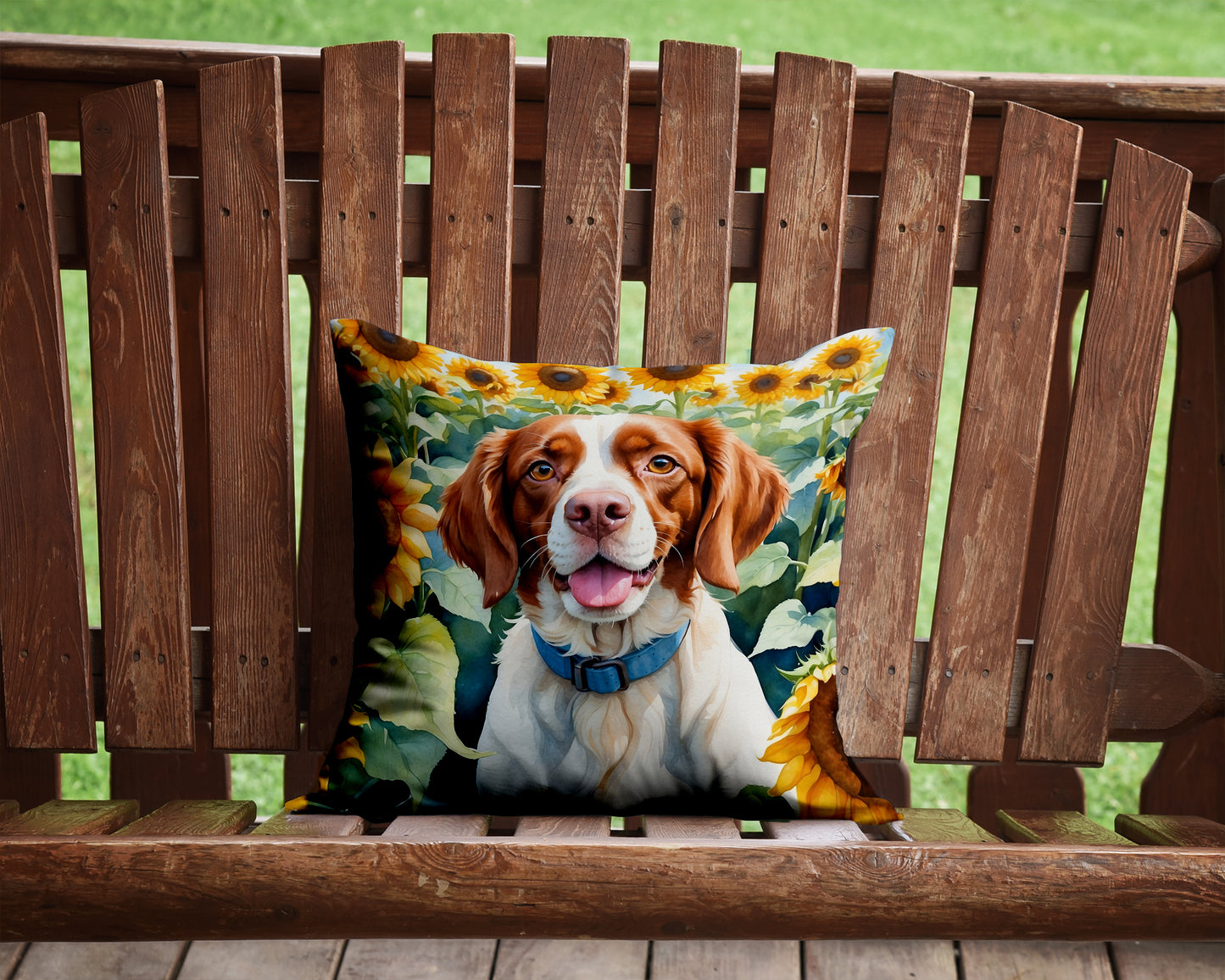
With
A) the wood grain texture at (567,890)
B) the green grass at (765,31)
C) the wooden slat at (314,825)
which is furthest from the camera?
the green grass at (765,31)

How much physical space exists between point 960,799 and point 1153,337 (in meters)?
1.49

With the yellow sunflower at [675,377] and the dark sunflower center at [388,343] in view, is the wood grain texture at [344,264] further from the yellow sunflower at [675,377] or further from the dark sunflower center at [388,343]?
the yellow sunflower at [675,377]

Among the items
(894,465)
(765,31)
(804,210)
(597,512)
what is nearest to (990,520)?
(894,465)

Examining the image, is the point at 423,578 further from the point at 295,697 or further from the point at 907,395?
the point at 907,395

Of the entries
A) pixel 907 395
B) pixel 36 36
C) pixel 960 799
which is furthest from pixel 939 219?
pixel 960 799

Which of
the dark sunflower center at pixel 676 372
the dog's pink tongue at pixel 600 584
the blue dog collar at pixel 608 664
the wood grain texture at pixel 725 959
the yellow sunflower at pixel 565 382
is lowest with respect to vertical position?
the wood grain texture at pixel 725 959

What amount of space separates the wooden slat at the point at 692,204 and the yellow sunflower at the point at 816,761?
422 mm

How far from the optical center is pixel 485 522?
101 centimetres

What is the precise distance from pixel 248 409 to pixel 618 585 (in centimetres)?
52

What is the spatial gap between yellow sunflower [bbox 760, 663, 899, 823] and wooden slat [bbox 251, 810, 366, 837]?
396mm

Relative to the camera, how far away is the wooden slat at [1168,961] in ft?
2.85

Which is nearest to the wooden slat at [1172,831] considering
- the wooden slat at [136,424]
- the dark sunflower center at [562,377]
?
the dark sunflower center at [562,377]

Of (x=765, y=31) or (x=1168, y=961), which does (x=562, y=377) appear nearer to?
(x=1168, y=961)

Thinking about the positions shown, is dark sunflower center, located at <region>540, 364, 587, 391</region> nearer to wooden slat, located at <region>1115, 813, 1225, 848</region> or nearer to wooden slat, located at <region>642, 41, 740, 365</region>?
wooden slat, located at <region>642, 41, 740, 365</region>
